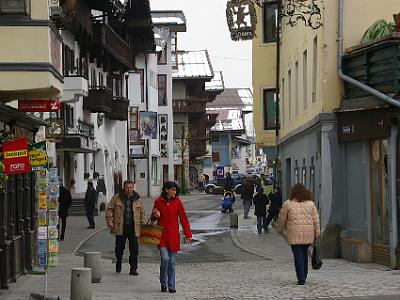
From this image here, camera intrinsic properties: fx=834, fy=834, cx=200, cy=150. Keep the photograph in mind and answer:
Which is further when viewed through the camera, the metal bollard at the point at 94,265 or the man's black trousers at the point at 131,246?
the man's black trousers at the point at 131,246

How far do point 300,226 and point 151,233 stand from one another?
2469mm

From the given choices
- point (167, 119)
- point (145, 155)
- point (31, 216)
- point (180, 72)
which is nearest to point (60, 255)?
point (31, 216)

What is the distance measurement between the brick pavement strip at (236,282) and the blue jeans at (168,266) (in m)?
0.23

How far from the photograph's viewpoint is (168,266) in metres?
13.2

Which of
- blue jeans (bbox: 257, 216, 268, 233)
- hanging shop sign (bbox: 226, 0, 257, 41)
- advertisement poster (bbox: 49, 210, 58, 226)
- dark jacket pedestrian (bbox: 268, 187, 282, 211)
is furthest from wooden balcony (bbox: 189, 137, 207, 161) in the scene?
advertisement poster (bbox: 49, 210, 58, 226)

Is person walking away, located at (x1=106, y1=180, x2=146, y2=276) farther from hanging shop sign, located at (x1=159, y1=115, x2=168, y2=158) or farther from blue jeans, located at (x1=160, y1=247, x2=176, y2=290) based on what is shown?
hanging shop sign, located at (x1=159, y1=115, x2=168, y2=158)

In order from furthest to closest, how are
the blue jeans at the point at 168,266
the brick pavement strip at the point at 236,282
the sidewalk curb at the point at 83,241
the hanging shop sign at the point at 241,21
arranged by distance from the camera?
1. the sidewalk curb at the point at 83,241
2. the hanging shop sign at the point at 241,21
3. the blue jeans at the point at 168,266
4. the brick pavement strip at the point at 236,282

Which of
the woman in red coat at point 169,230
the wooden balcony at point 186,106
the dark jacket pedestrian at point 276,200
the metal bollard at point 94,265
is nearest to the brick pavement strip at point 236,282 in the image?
the metal bollard at point 94,265

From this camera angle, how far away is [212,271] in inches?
661

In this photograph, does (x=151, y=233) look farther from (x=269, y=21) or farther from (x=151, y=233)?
(x=269, y=21)

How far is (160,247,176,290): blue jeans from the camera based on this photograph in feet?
43.4

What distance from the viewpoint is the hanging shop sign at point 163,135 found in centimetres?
6947

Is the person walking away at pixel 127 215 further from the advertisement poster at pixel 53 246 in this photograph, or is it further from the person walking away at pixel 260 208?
the person walking away at pixel 260 208

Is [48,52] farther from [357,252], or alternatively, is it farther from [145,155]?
[145,155]
